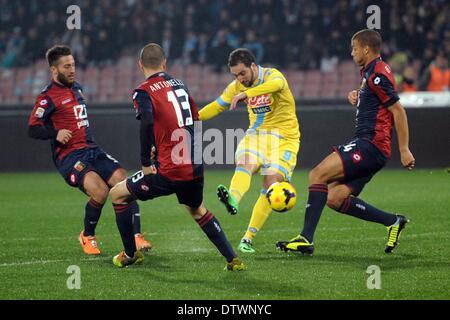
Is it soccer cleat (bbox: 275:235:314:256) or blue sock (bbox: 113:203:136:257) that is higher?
blue sock (bbox: 113:203:136:257)

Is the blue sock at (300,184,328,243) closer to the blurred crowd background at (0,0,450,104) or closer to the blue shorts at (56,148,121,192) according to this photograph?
the blue shorts at (56,148,121,192)

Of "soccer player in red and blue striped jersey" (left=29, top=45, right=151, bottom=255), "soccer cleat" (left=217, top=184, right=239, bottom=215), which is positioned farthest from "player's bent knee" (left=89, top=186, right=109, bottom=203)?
"soccer cleat" (left=217, top=184, right=239, bottom=215)

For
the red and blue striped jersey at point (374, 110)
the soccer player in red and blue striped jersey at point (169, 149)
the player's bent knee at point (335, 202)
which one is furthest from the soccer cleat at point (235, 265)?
the red and blue striped jersey at point (374, 110)

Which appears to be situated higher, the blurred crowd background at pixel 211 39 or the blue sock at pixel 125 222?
the blurred crowd background at pixel 211 39

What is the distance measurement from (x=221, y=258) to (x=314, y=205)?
1.02m

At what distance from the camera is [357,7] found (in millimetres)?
21094

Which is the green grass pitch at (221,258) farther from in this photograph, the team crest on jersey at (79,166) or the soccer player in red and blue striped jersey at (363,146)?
the team crest on jersey at (79,166)

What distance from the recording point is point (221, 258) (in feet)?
28.1

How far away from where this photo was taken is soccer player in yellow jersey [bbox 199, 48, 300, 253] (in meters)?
9.13

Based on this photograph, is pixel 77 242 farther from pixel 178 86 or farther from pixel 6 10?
pixel 6 10

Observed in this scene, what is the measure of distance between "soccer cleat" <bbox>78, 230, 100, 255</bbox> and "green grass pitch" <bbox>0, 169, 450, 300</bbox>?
0.29ft

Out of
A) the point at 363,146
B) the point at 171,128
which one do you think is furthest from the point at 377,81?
the point at 171,128

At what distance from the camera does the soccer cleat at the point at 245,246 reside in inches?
354

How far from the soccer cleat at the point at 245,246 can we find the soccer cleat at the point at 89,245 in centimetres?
140
